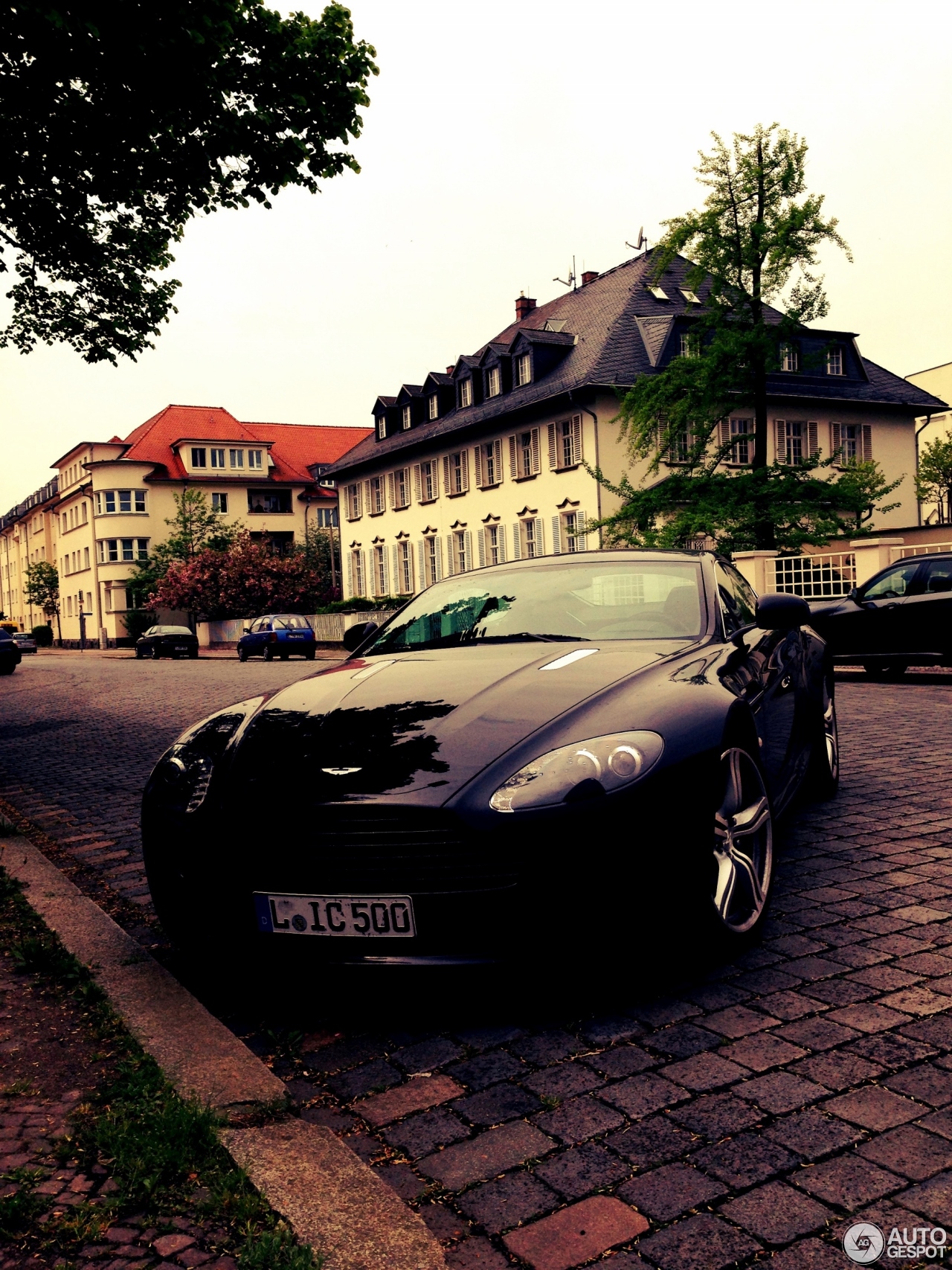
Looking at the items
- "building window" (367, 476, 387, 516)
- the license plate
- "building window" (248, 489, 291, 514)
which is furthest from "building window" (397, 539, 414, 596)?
the license plate

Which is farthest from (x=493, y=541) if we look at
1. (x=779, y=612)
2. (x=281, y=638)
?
(x=779, y=612)

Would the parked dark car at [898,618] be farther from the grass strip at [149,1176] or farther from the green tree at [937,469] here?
the green tree at [937,469]

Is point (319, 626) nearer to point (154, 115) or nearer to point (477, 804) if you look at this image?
point (154, 115)

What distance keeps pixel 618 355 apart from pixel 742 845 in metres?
Answer: 34.7

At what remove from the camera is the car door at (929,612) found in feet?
48.5

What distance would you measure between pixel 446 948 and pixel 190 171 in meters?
10.9

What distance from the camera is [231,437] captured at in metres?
73.1

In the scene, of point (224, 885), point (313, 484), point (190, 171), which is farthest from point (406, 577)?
point (224, 885)

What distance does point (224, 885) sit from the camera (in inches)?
132

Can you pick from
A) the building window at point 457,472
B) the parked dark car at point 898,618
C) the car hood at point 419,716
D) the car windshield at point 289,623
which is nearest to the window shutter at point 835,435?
the building window at point 457,472

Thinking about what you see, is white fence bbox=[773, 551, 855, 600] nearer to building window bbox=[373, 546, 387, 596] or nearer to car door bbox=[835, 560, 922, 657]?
car door bbox=[835, 560, 922, 657]

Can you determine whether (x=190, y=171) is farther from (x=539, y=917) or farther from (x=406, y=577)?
(x=406, y=577)

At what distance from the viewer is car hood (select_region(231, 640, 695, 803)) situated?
10.7 ft

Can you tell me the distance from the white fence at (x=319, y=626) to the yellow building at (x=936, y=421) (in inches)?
1060
